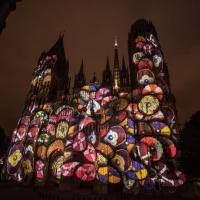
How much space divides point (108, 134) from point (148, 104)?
6.01 m

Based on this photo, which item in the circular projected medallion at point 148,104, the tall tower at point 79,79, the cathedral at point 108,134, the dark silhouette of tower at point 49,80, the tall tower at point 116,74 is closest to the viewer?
the cathedral at point 108,134

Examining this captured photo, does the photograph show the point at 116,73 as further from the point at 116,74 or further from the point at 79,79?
the point at 79,79

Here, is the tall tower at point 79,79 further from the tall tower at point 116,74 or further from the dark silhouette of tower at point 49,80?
the tall tower at point 116,74

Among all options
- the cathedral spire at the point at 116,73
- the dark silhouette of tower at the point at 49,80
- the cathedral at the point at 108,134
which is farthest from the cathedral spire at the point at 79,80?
the cathedral spire at the point at 116,73

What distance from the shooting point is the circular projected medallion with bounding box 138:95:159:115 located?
707 inches

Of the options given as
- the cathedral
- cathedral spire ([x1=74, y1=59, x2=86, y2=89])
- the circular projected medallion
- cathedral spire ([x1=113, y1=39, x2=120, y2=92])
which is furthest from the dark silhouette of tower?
the circular projected medallion

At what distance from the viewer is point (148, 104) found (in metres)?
18.4

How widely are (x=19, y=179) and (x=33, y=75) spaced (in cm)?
2229

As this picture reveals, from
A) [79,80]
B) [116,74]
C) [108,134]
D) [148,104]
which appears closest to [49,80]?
[79,80]

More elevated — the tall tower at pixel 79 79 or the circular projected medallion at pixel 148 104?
the tall tower at pixel 79 79

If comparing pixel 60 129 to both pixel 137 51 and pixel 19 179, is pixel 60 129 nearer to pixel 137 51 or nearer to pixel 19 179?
pixel 19 179

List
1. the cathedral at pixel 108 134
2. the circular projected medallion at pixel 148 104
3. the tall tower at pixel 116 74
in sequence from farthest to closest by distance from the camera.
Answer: the tall tower at pixel 116 74 < the circular projected medallion at pixel 148 104 < the cathedral at pixel 108 134

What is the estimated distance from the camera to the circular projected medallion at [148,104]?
17969mm

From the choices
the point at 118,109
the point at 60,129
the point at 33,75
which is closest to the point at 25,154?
the point at 60,129
